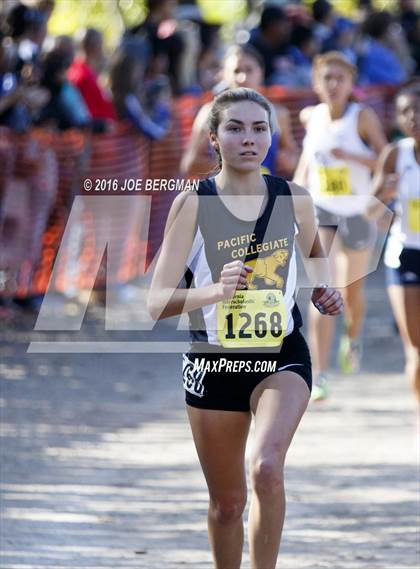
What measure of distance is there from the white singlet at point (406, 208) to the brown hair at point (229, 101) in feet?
8.61

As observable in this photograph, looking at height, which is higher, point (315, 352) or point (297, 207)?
point (297, 207)

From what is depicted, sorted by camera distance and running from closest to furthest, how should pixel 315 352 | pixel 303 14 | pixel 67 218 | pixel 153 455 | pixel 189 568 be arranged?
pixel 189 568 → pixel 153 455 → pixel 315 352 → pixel 67 218 → pixel 303 14

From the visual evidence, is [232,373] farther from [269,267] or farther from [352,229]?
[352,229]

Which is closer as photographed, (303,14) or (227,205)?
(227,205)

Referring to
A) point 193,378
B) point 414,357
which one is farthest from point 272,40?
point 193,378

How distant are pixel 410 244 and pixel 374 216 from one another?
46cm

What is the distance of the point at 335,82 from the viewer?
27.4 ft

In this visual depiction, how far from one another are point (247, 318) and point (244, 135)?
1.97ft

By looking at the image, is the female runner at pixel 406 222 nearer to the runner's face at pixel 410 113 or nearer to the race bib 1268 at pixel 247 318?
the runner's face at pixel 410 113

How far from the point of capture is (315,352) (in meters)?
8.48

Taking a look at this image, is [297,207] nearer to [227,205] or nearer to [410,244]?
[227,205]

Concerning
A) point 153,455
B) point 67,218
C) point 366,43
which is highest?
point 366,43

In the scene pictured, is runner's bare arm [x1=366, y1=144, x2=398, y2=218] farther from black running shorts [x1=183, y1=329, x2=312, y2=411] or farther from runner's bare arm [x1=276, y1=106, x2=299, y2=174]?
black running shorts [x1=183, y1=329, x2=312, y2=411]

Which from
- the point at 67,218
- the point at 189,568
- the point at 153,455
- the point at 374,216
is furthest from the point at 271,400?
Answer: the point at 67,218
